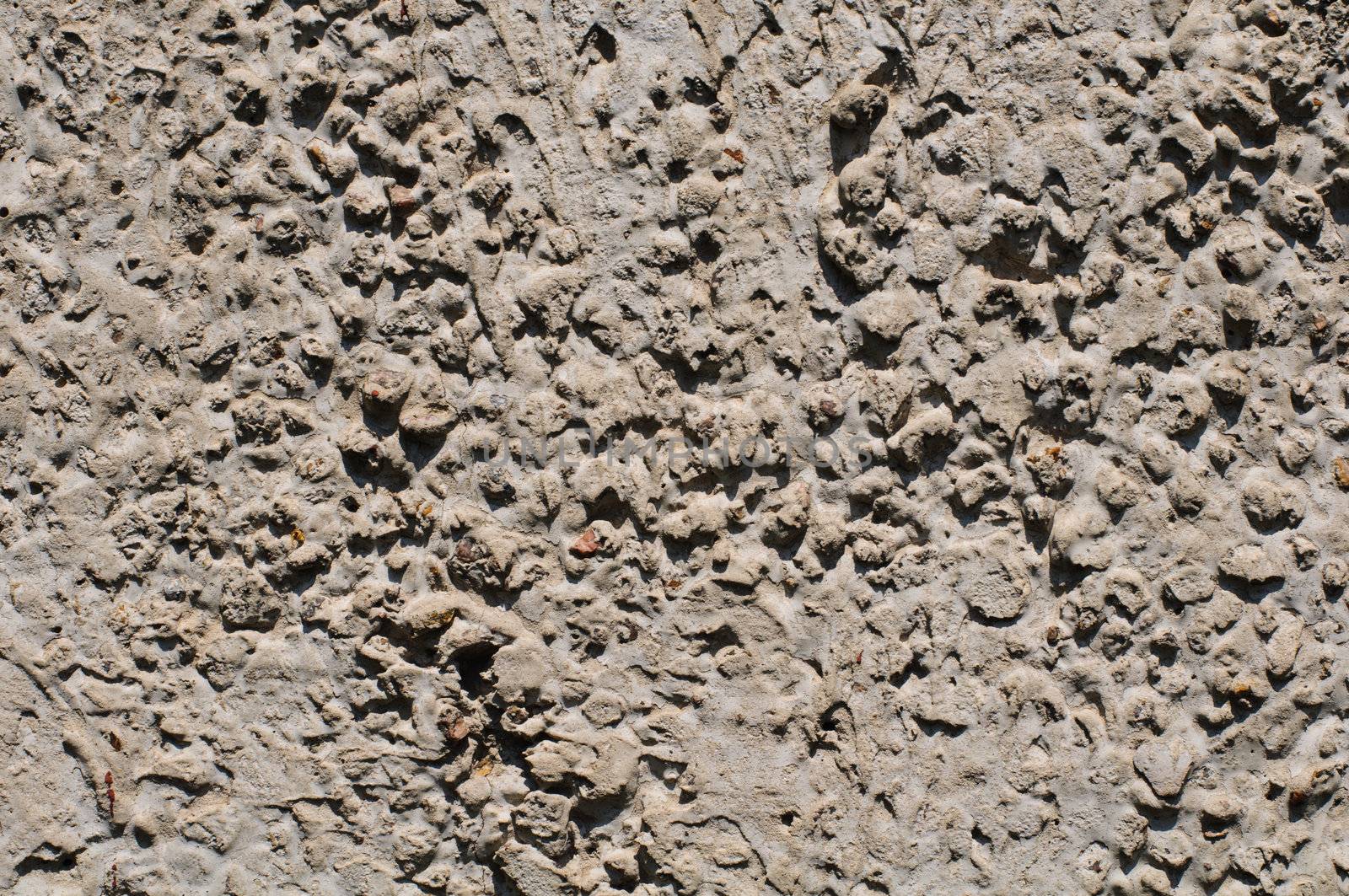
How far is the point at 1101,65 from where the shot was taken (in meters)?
1.78

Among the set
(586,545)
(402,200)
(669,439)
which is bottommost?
(586,545)

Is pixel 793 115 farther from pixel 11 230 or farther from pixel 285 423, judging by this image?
pixel 11 230

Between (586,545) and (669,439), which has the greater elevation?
(669,439)

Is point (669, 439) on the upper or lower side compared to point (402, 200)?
lower

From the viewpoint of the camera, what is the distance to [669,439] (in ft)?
5.98

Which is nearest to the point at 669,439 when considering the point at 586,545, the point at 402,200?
the point at 586,545

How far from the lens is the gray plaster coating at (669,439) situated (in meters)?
1.79

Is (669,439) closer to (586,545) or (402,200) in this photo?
(586,545)

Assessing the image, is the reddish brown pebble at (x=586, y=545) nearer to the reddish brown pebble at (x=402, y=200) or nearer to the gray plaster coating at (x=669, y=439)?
the gray plaster coating at (x=669, y=439)

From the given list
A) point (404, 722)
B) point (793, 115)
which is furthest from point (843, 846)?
point (793, 115)

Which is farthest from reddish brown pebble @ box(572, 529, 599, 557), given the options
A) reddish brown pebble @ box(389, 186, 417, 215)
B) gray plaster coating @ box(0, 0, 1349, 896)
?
reddish brown pebble @ box(389, 186, 417, 215)

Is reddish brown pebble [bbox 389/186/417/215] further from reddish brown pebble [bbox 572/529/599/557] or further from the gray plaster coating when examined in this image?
reddish brown pebble [bbox 572/529/599/557]

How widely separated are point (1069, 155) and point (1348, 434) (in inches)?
23.6

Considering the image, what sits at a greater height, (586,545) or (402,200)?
(402,200)
